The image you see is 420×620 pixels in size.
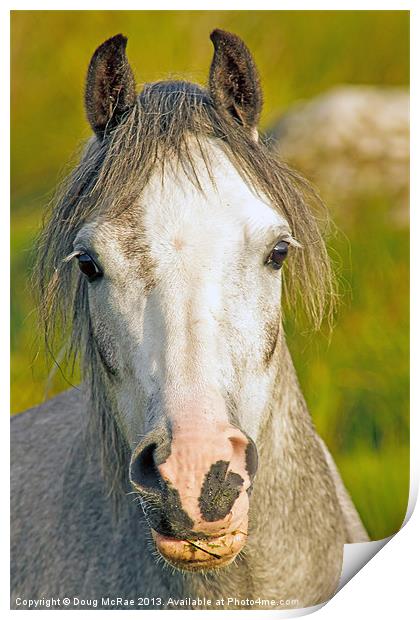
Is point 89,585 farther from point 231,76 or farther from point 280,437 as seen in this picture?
point 231,76

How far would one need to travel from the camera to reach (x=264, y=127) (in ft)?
8.00

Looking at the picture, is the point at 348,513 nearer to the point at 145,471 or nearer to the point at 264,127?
the point at 145,471

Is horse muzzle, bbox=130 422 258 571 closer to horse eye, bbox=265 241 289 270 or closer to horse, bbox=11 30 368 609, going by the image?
horse, bbox=11 30 368 609

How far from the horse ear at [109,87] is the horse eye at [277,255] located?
1.50 feet

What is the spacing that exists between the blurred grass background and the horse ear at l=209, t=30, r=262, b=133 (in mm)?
255

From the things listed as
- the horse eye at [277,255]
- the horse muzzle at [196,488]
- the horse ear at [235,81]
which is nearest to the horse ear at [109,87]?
the horse ear at [235,81]

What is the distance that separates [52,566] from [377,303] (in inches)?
50.2

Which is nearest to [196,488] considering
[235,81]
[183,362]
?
[183,362]

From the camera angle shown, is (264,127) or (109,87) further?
(264,127)

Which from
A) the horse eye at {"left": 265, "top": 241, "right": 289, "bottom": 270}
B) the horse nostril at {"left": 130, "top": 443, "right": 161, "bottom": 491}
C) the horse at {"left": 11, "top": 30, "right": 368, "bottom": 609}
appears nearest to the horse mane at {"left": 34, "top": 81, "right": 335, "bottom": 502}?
the horse at {"left": 11, "top": 30, "right": 368, "bottom": 609}

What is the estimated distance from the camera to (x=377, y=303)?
2.78 meters

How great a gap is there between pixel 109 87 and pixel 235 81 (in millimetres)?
267

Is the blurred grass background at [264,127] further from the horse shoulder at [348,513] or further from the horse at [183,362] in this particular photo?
the horse at [183,362]
